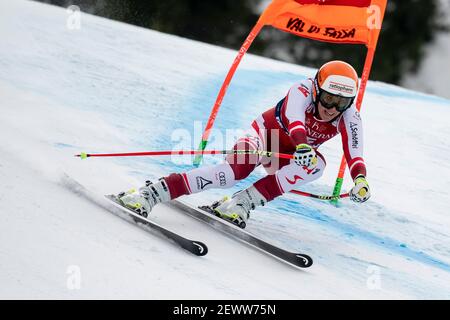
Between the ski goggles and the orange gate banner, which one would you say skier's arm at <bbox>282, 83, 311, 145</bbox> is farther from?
the orange gate banner

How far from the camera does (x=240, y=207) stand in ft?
15.5

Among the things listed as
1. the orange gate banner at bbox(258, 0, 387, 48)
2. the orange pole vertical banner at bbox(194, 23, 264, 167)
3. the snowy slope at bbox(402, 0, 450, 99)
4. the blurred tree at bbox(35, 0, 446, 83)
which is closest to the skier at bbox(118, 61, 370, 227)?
the orange pole vertical banner at bbox(194, 23, 264, 167)

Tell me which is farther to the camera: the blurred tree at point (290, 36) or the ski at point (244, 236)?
the blurred tree at point (290, 36)

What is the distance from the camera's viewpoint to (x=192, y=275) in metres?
3.95

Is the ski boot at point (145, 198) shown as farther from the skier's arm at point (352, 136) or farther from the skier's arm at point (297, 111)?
the skier's arm at point (352, 136)

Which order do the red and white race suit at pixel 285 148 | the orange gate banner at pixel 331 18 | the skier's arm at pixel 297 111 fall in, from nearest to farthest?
the skier's arm at pixel 297 111
the red and white race suit at pixel 285 148
the orange gate banner at pixel 331 18

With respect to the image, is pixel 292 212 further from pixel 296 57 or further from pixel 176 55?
pixel 296 57

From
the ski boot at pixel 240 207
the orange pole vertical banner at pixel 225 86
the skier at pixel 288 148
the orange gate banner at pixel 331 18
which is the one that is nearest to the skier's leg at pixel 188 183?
the skier at pixel 288 148

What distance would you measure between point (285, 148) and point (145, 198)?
910 millimetres

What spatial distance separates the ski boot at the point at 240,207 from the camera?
4.71m

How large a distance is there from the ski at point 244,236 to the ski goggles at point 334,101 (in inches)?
33.3

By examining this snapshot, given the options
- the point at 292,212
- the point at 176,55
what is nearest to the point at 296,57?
the point at 176,55

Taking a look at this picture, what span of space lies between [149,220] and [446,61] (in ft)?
67.7

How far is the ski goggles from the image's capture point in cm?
454
